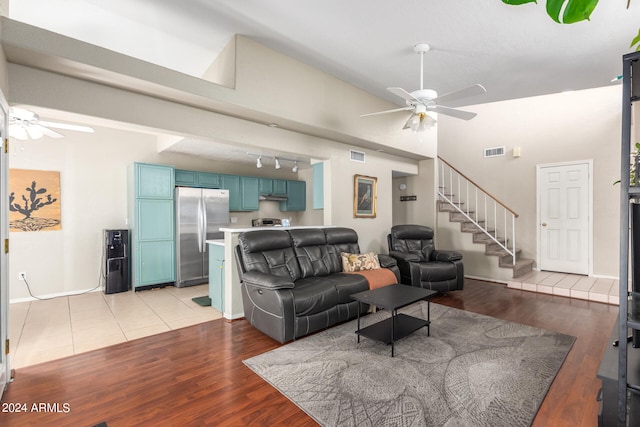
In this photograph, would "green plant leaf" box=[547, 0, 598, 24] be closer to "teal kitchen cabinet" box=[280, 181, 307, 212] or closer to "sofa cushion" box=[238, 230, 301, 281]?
"sofa cushion" box=[238, 230, 301, 281]

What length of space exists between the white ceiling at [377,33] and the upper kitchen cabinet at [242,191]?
2577 mm

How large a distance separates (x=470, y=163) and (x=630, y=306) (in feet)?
19.0

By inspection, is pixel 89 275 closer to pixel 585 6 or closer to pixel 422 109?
pixel 422 109

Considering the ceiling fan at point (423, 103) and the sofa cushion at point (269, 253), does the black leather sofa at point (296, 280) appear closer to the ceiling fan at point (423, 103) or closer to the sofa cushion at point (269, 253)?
the sofa cushion at point (269, 253)

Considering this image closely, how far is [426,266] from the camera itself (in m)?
4.45

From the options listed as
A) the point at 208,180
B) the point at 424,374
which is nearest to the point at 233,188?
the point at 208,180

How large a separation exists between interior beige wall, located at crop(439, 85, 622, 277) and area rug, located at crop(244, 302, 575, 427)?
3.21m

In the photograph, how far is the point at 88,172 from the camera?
4.96m

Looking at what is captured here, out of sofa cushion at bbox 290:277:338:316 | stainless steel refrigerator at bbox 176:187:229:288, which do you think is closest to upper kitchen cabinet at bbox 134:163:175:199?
stainless steel refrigerator at bbox 176:187:229:288

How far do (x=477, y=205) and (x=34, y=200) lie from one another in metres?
7.85

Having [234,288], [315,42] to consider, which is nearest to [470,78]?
[315,42]

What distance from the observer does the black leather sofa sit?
2.91m

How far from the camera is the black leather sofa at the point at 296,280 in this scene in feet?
9.56

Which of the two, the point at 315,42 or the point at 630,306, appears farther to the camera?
the point at 315,42
